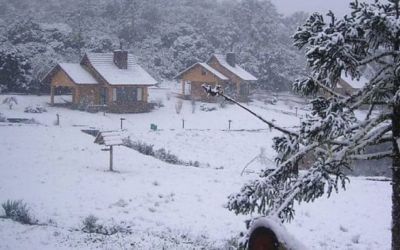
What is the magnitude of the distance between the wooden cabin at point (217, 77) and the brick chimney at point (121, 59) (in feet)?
26.9

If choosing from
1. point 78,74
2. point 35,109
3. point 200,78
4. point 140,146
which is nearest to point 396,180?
point 140,146

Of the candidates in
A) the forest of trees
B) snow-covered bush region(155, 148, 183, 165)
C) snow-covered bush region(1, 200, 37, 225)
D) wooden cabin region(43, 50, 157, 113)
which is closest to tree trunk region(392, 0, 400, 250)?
snow-covered bush region(1, 200, 37, 225)

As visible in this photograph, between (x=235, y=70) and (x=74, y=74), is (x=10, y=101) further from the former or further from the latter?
(x=235, y=70)

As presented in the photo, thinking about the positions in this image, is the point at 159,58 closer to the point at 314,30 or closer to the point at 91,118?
the point at 91,118

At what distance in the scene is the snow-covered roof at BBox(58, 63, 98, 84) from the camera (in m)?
37.6

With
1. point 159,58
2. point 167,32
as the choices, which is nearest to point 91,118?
point 159,58

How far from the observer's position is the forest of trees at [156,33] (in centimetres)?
5281

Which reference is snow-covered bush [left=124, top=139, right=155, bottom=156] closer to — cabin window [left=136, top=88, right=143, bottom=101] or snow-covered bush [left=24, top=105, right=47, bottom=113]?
snow-covered bush [left=24, top=105, right=47, bottom=113]

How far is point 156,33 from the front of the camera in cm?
6600

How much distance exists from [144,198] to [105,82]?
1022 inches

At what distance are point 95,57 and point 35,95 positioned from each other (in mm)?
7129

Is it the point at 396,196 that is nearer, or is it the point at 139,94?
the point at 396,196

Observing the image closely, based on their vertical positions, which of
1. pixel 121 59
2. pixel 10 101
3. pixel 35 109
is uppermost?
pixel 121 59

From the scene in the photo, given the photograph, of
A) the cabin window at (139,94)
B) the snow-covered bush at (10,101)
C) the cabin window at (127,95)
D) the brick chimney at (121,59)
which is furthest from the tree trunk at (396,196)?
the brick chimney at (121,59)
